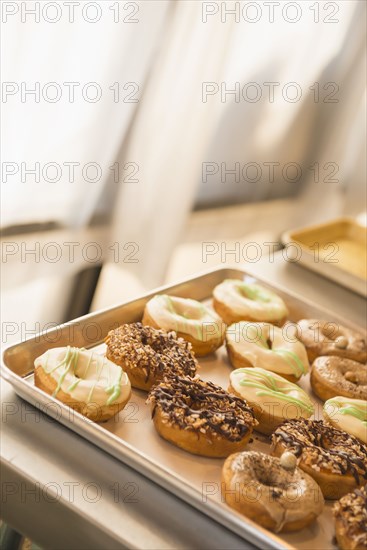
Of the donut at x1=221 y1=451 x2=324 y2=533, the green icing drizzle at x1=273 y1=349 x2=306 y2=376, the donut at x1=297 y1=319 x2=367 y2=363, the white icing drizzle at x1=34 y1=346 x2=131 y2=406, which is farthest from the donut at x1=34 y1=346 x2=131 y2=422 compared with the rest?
the donut at x1=297 y1=319 x2=367 y2=363

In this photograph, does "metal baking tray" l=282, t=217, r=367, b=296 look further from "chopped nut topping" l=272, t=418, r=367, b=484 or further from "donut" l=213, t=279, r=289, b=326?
"chopped nut topping" l=272, t=418, r=367, b=484

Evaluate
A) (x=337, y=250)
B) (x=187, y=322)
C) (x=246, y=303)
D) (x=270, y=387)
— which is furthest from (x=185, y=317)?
(x=337, y=250)

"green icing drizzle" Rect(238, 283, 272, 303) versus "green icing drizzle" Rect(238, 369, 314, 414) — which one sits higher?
"green icing drizzle" Rect(238, 283, 272, 303)

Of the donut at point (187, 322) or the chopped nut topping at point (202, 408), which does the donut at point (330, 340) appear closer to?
the donut at point (187, 322)

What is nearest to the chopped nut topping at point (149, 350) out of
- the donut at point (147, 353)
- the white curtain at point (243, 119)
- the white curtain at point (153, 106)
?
the donut at point (147, 353)

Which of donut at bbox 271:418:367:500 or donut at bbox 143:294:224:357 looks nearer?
donut at bbox 271:418:367:500

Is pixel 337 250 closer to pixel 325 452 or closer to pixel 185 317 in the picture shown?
pixel 185 317
